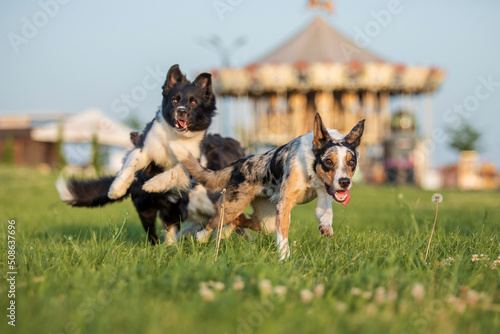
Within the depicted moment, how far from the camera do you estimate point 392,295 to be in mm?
2639

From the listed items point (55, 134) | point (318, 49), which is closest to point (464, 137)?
point (318, 49)

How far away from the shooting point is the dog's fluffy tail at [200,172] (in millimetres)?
4898

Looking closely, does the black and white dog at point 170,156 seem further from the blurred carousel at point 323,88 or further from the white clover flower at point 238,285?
the blurred carousel at point 323,88

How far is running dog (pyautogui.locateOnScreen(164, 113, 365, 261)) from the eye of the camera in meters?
4.01

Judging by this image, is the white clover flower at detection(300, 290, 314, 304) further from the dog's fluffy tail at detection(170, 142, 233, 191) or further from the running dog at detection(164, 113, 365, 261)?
the dog's fluffy tail at detection(170, 142, 233, 191)

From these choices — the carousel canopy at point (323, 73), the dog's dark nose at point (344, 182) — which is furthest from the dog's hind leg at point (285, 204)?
the carousel canopy at point (323, 73)

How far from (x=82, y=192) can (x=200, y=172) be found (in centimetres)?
191

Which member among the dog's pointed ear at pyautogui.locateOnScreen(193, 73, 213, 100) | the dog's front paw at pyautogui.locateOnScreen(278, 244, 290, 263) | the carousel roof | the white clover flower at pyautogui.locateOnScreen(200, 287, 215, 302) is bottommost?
the dog's front paw at pyautogui.locateOnScreen(278, 244, 290, 263)

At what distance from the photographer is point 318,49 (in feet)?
102

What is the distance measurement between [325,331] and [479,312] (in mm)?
932

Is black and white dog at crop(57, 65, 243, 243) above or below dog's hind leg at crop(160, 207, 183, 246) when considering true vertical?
above

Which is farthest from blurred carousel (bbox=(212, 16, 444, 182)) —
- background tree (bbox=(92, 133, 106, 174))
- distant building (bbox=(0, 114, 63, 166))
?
distant building (bbox=(0, 114, 63, 166))

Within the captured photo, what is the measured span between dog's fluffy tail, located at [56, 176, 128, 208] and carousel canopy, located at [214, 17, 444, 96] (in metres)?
22.9

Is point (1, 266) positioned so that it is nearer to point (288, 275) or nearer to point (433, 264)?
point (288, 275)
